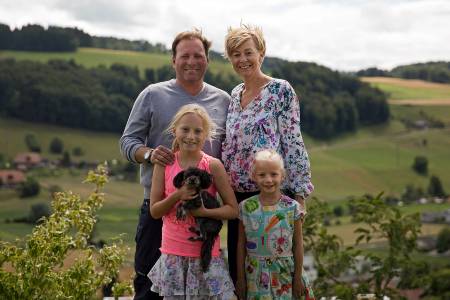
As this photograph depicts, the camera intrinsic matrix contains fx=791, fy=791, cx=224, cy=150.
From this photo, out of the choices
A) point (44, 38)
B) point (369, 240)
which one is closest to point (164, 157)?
point (369, 240)

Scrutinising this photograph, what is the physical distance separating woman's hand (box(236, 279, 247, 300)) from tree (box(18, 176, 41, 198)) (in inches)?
1980

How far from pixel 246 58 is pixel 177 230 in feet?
3.20

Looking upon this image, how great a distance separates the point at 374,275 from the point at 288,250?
398cm

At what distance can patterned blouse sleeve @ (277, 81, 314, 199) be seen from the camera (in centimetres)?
421

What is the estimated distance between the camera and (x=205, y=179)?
4.01 m

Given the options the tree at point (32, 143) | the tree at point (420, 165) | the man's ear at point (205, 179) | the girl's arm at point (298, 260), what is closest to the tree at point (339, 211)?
the tree at point (420, 165)

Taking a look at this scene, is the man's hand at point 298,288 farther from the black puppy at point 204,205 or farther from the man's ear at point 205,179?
the man's ear at point 205,179

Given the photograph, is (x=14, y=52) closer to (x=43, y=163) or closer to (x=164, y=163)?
(x=43, y=163)

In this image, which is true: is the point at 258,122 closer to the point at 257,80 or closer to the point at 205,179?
the point at 257,80

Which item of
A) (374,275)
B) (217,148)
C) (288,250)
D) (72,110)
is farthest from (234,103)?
(72,110)

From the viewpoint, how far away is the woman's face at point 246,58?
13.7 feet

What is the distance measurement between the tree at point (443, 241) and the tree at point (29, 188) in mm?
26257

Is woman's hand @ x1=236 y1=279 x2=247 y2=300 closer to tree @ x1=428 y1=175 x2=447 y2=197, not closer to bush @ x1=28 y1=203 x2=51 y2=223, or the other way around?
bush @ x1=28 y1=203 x2=51 y2=223

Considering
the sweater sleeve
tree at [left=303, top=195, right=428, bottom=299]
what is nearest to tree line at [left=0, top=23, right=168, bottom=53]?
tree at [left=303, top=195, right=428, bottom=299]
